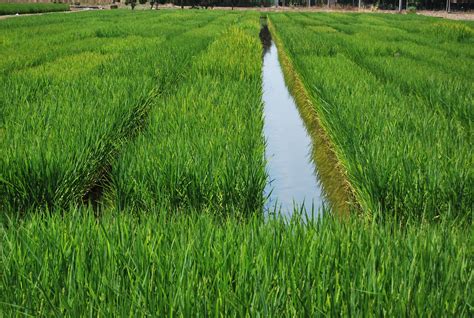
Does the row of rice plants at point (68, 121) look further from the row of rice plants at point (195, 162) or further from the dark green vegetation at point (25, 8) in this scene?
the dark green vegetation at point (25, 8)

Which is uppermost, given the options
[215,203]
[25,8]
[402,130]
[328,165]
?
[25,8]

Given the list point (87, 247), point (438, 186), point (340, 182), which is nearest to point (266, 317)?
point (87, 247)

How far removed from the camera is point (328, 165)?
432 centimetres

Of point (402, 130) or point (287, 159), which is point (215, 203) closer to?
point (402, 130)

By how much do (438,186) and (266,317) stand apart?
163cm

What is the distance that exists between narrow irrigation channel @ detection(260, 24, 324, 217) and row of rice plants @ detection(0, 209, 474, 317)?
0.32 m

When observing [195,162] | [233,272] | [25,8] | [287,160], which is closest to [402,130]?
[287,160]

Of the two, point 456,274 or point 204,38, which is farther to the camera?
point 204,38

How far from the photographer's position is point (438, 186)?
274 cm

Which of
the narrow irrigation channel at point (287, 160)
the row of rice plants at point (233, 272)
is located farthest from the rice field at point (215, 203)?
the narrow irrigation channel at point (287, 160)

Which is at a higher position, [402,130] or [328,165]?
[402,130]

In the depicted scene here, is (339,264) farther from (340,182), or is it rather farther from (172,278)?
(340,182)

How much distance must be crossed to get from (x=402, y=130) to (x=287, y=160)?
0.98 m

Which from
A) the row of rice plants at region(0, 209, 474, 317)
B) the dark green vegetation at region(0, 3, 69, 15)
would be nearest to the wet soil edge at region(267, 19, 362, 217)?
the row of rice plants at region(0, 209, 474, 317)
